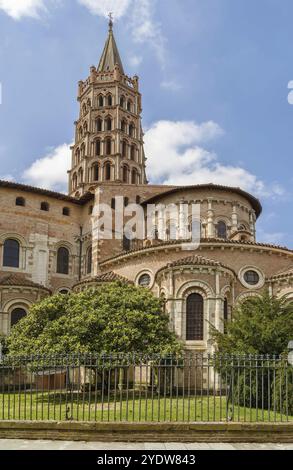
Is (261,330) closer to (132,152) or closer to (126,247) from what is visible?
(126,247)

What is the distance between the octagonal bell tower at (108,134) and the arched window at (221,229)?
18294 millimetres

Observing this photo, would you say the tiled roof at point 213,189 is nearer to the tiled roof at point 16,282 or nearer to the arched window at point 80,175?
the tiled roof at point 16,282

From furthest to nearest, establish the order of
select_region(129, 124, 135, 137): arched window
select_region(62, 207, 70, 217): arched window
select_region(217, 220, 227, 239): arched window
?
1. select_region(129, 124, 135, 137): arched window
2. select_region(62, 207, 70, 217): arched window
3. select_region(217, 220, 227, 239): arched window

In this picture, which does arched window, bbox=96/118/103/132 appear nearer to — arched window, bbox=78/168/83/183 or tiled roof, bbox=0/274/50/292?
arched window, bbox=78/168/83/183

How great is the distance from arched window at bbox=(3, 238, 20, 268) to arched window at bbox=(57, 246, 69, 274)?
3.51 meters

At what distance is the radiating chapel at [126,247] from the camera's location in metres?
27.3

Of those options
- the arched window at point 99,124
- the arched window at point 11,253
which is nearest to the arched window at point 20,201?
the arched window at point 11,253

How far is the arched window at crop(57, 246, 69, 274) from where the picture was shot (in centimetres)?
3960

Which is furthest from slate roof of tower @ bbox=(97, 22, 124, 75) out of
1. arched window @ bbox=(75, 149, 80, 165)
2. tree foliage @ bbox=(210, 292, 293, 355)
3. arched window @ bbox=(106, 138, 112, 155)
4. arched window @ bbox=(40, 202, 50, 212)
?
tree foliage @ bbox=(210, 292, 293, 355)

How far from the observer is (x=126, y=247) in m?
39.4

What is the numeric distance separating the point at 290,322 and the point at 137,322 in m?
7.59

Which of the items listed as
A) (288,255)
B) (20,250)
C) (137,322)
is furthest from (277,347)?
(20,250)

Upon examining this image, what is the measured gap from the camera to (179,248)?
101 ft
